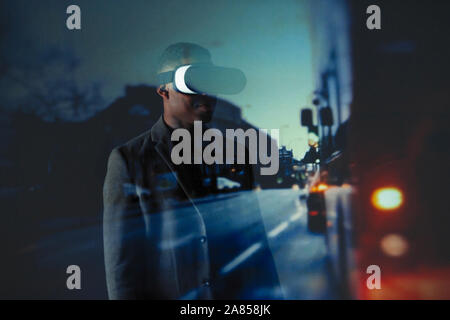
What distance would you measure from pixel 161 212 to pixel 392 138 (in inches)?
52.2

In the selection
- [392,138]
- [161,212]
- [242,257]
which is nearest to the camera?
[161,212]

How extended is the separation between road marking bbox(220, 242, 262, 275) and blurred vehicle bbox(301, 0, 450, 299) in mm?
561

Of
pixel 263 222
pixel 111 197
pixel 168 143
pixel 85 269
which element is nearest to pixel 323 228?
pixel 263 222

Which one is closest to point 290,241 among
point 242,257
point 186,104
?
point 242,257

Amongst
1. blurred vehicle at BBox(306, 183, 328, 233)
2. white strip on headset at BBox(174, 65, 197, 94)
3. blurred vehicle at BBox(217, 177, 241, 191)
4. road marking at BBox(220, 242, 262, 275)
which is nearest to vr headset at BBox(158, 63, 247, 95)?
white strip on headset at BBox(174, 65, 197, 94)

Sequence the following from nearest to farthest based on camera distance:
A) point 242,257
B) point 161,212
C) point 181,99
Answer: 1. point 161,212
2. point 181,99
3. point 242,257

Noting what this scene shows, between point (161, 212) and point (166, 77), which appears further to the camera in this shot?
point (166, 77)

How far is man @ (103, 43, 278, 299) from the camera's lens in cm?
132

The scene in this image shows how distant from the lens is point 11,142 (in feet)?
9.46

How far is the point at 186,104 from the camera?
5.04 feet

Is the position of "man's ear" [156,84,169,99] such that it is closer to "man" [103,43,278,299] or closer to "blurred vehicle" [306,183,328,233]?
"man" [103,43,278,299]

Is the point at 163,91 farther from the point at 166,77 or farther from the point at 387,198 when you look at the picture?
the point at 387,198

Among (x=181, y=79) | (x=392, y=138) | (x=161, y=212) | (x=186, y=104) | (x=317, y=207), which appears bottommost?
(x=317, y=207)
